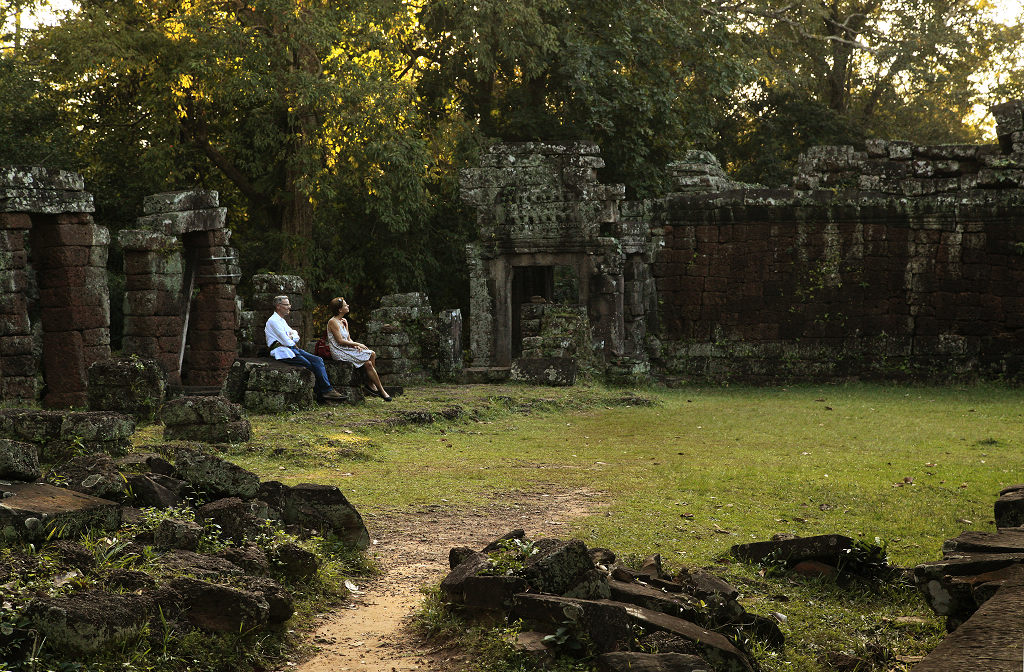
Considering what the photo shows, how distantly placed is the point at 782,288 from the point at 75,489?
15469 millimetres

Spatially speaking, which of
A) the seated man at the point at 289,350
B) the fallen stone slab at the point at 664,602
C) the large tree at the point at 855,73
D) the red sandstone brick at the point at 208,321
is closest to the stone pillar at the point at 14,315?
the red sandstone brick at the point at 208,321

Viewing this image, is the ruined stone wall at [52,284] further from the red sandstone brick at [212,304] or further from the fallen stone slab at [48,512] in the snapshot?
the fallen stone slab at [48,512]

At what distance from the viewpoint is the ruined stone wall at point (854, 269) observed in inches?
734

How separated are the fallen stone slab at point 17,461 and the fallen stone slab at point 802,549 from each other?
14.0 feet

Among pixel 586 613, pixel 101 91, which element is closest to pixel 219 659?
pixel 586 613

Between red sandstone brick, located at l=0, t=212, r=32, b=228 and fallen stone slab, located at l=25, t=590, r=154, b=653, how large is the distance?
9.87 m

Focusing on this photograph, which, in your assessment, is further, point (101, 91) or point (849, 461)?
point (101, 91)

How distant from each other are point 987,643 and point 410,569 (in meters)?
3.40

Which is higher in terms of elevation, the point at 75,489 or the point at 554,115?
the point at 554,115

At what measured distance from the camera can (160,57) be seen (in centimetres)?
2241

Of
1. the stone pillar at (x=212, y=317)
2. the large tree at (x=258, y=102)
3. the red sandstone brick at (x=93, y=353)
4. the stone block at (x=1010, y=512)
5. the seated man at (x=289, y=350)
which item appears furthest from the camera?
the large tree at (x=258, y=102)

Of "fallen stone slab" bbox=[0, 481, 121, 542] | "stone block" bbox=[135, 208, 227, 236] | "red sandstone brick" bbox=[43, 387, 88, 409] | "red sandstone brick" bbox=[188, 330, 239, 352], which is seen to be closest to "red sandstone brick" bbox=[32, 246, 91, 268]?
"stone block" bbox=[135, 208, 227, 236]

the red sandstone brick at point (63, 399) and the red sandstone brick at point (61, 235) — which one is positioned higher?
the red sandstone brick at point (61, 235)

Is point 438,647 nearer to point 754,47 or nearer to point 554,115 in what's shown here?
point 554,115
